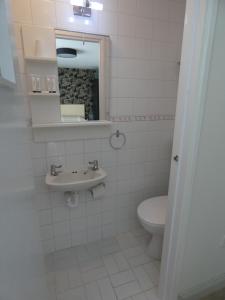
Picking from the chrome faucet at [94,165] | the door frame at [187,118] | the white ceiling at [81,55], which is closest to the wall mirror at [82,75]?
the white ceiling at [81,55]

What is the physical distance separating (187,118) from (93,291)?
1436mm

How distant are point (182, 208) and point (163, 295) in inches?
29.7

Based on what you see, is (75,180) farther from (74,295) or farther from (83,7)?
(83,7)

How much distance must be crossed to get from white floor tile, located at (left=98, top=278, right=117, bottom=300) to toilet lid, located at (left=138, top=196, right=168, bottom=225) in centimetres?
58

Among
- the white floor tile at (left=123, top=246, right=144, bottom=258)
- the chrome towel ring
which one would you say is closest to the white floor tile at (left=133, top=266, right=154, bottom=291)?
the white floor tile at (left=123, top=246, right=144, bottom=258)

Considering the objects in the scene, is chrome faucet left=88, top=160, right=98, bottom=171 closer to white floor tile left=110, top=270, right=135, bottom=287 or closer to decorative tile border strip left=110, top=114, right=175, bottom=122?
→ decorative tile border strip left=110, top=114, right=175, bottom=122

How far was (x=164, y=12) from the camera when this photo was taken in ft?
5.27

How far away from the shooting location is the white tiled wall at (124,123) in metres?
1.45

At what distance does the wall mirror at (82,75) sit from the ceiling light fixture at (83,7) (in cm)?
13

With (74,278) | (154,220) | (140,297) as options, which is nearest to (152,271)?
(140,297)

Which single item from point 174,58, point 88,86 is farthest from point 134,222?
point 174,58

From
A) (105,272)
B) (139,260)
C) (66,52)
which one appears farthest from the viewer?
(139,260)

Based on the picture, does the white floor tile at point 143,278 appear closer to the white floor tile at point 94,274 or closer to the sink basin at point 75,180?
the white floor tile at point 94,274

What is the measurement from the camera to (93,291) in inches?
55.6
